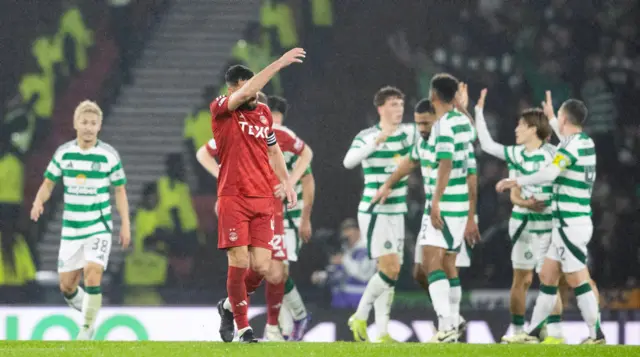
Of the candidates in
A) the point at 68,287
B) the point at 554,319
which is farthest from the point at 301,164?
the point at 554,319

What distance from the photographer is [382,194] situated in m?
9.52

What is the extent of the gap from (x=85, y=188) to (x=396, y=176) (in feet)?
7.67

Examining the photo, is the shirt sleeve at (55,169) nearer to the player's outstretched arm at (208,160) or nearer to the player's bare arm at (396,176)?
the player's outstretched arm at (208,160)

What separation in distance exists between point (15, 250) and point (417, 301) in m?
3.68

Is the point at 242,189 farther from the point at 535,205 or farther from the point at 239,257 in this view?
the point at 535,205

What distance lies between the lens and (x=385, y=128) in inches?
385

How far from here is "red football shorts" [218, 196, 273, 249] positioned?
727cm

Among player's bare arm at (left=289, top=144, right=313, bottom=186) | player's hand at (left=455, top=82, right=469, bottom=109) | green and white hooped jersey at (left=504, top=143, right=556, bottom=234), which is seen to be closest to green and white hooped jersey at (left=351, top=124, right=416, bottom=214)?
player's bare arm at (left=289, top=144, right=313, bottom=186)

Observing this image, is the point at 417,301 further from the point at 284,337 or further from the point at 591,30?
the point at 591,30

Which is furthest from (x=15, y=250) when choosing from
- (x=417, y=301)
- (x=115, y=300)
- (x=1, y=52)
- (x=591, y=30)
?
(x=591, y=30)

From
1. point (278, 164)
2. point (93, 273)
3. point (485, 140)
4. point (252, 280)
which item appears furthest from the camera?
point (485, 140)

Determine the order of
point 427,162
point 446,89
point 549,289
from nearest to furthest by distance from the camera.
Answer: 1. point 446,89
2. point 427,162
3. point 549,289

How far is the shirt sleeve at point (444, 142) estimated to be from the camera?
337 inches

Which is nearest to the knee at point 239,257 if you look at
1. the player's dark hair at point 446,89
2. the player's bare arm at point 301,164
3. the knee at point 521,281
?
the player's dark hair at point 446,89
